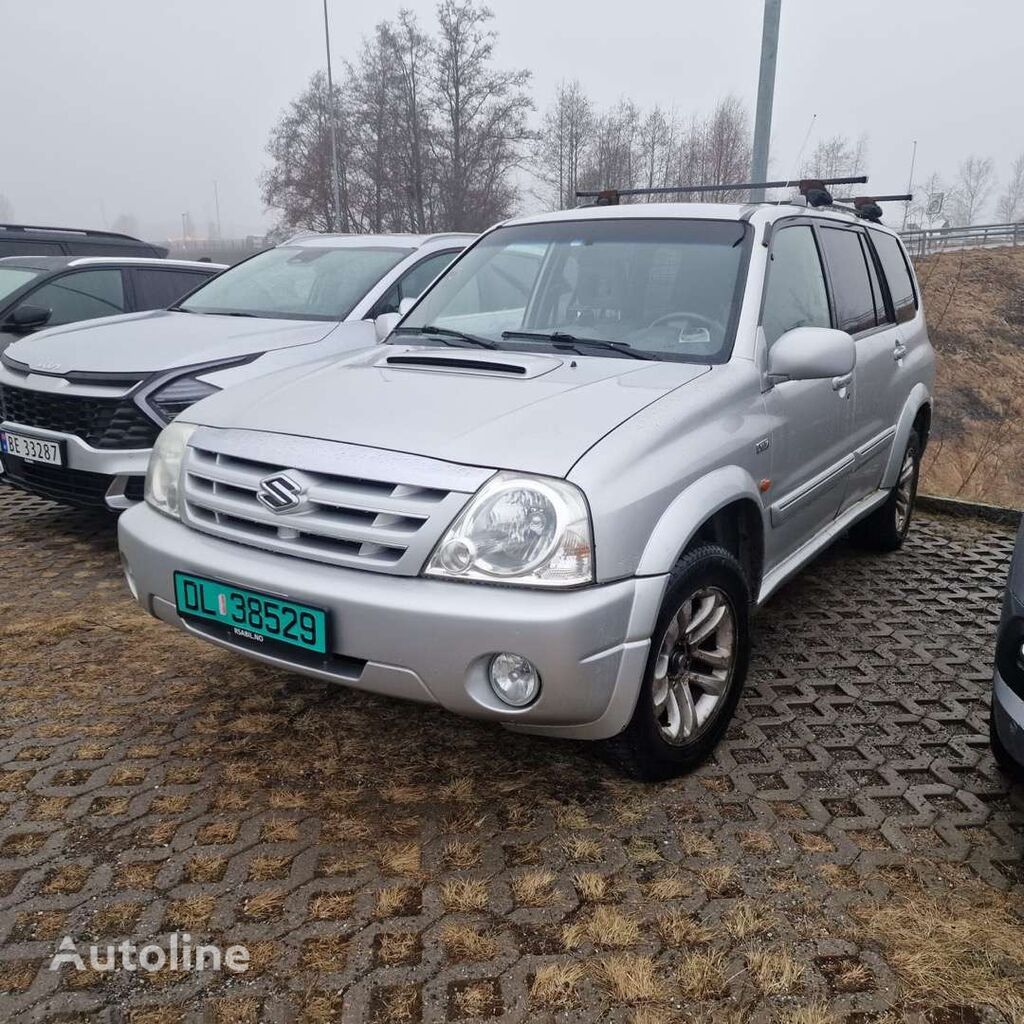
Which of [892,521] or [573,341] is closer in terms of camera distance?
[573,341]

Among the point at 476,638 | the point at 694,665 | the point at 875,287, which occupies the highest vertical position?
the point at 875,287

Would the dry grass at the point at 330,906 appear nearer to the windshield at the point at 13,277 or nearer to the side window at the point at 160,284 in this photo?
the side window at the point at 160,284

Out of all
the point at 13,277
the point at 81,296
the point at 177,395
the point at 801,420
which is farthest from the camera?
the point at 13,277

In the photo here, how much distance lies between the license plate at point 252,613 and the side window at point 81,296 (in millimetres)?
4552

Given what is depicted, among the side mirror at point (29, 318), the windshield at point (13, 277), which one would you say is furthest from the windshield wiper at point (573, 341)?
the windshield at point (13, 277)

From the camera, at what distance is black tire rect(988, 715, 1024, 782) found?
8.70 ft

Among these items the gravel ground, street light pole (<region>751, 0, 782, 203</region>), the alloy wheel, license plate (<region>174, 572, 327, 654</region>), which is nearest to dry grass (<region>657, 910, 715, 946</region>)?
the gravel ground

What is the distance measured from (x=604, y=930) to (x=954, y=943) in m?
0.83

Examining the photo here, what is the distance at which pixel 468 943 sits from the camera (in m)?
2.12

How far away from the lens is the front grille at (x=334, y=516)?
229 centimetres

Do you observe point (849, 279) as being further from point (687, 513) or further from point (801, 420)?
point (687, 513)

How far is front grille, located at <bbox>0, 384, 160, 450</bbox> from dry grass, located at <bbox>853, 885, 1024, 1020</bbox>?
3681mm

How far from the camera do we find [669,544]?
2.39 m

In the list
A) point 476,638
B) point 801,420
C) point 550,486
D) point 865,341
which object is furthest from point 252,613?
point 865,341
